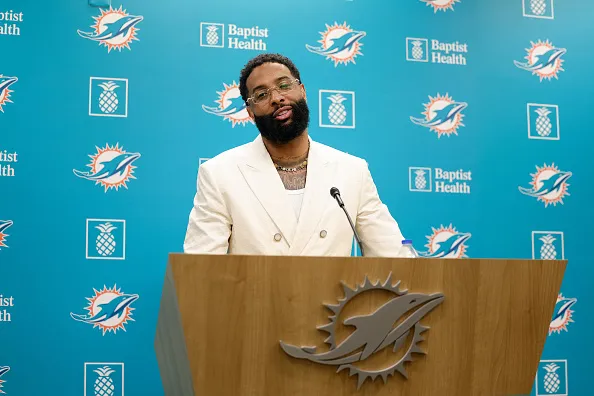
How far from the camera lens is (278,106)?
3.11 m

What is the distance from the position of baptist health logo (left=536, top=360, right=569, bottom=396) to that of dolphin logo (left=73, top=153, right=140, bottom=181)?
99.9 inches

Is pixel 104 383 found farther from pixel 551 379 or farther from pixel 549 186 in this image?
pixel 549 186

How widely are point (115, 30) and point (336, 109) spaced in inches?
49.4

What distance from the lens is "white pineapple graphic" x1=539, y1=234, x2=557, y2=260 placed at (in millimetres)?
4031

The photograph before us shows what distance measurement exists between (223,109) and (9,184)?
1149 mm

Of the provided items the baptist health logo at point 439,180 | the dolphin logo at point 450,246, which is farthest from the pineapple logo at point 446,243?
the baptist health logo at point 439,180

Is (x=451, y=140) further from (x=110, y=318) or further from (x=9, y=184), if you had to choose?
(x=9, y=184)

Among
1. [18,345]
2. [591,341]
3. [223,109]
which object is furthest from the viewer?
[591,341]

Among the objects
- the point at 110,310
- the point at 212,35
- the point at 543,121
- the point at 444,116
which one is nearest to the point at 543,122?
the point at 543,121

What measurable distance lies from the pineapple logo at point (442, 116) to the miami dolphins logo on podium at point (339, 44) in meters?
0.51

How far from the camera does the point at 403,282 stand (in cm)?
194

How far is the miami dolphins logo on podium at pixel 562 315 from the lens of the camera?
4.00m

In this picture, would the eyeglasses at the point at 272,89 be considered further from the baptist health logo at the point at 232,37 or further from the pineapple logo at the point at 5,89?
the pineapple logo at the point at 5,89

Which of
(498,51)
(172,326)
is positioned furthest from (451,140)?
(172,326)
